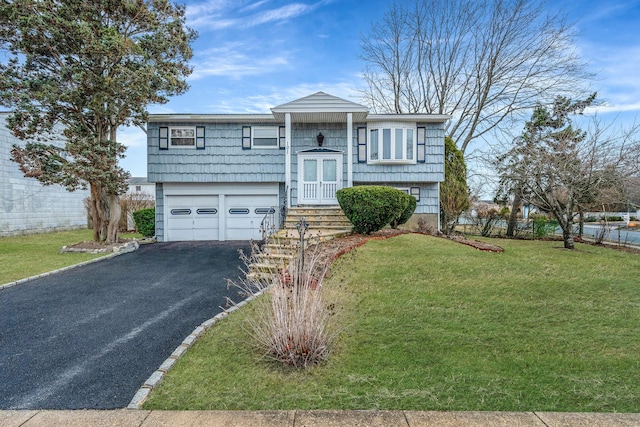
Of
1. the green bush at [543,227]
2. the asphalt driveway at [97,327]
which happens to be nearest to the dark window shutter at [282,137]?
the asphalt driveway at [97,327]

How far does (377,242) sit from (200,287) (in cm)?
477

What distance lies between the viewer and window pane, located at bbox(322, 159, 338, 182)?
1335 centimetres

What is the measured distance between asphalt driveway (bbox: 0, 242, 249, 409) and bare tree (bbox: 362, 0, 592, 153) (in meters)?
18.9

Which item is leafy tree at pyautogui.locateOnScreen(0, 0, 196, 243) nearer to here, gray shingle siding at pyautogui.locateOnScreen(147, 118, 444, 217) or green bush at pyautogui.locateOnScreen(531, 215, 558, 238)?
gray shingle siding at pyautogui.locateOnScreen(147, 118, 444, 217)

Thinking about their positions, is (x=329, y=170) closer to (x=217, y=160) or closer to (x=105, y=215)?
(x=217, y=160)

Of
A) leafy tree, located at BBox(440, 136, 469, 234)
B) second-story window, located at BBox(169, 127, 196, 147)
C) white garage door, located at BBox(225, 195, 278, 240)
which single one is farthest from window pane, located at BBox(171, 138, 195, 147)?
leafy tree, located at BBox(440, 136, 469, 234)

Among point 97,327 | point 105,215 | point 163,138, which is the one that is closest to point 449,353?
point 97,327

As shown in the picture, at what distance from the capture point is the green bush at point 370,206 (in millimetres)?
9797

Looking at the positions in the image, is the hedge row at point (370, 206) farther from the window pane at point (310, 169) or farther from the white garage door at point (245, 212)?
the white garage door at point (245, 212)

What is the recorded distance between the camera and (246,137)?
13562 millimetres

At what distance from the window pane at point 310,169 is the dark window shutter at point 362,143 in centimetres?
183

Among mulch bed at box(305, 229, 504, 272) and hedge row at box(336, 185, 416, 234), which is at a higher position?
hedge row at box(336, 185, 416, 234)

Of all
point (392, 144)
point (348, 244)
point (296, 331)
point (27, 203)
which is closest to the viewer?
point (296, 331)

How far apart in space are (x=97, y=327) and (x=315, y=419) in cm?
378
